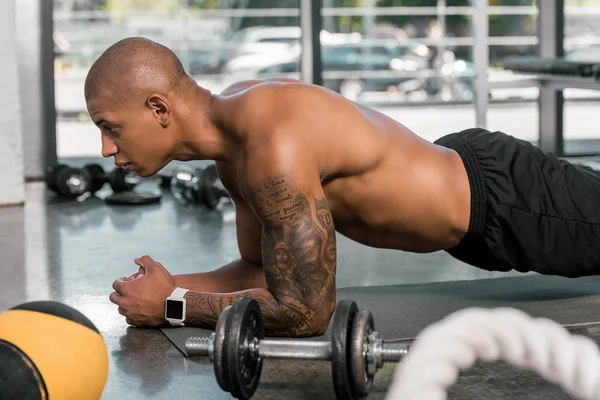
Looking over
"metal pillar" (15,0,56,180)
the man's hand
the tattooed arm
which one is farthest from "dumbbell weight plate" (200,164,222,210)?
the tattooed arm

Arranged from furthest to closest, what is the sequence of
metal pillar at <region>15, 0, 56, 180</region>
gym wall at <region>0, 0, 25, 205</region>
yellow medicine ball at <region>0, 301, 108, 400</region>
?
metal pillar at <region>15, 0, 56, 180</region>
gym wall at <region>0, 0, 25, 205</region>
yellow medicine ball at <region>0, 301, 108, 400</region>

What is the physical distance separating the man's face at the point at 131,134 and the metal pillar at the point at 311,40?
3.96 meters

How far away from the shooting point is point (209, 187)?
14.1ft

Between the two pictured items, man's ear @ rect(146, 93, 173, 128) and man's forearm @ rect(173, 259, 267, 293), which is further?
man's forearm @ rect(173, 259, 267, 293)

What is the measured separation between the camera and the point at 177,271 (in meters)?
2.97

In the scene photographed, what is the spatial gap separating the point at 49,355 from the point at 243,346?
33 centimetres

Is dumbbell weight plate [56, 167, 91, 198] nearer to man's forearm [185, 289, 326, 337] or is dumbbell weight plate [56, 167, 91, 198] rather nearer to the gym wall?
the gym wall

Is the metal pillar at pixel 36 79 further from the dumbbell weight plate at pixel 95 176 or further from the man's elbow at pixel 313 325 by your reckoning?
the man's elbow at pixel 313 325

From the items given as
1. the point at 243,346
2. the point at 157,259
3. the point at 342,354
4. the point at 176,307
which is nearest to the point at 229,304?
the point at 176,307

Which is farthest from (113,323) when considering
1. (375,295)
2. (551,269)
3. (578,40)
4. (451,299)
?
(578,40)

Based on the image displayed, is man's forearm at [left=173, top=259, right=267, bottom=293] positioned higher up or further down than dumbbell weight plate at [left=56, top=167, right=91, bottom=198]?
higher up

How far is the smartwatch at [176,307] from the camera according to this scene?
2.09 meters

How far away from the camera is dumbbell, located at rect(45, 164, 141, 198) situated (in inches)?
187

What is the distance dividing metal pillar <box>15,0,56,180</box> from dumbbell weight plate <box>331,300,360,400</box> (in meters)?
4.37
